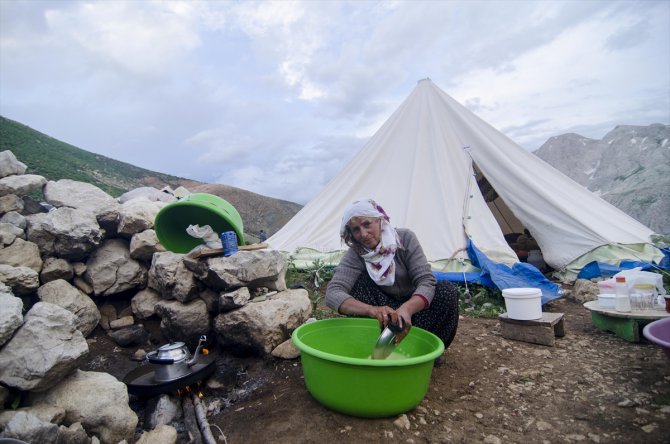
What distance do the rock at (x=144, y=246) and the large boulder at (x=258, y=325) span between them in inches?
29.1

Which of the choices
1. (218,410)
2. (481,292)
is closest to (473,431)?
(218,410)

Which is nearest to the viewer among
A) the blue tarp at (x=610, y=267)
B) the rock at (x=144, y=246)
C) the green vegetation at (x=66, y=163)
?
the rock at (x=144, y=246)

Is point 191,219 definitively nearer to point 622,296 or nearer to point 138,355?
point 138,355

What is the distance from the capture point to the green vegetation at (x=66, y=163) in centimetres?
714

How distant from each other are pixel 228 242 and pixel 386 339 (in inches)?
51.1

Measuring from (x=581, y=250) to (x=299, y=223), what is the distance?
3.05 meters

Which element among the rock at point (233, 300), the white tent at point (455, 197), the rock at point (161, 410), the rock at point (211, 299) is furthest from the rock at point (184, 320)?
the white tent at point (455, 197)

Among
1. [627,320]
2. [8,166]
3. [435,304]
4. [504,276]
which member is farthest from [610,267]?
[8,166]

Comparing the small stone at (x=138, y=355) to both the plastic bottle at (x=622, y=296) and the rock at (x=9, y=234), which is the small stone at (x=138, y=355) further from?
the plastic bottle at (x=622, y=296)

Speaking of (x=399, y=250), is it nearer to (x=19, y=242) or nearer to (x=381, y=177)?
(x=19, y=242)

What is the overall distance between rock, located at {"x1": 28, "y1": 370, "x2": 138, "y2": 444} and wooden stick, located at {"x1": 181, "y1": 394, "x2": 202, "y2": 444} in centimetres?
20

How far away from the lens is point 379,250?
1979 mm

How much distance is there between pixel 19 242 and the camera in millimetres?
2328

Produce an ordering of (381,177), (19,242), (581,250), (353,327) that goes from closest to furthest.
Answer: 1. (353,327)
2. (19,242)
3. (581,250)
4. (381,177)
